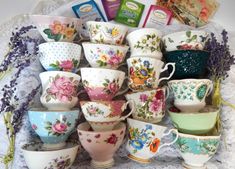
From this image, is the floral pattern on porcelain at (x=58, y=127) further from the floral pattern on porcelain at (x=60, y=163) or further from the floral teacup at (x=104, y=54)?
the floral teacup at (x=104, y=54)

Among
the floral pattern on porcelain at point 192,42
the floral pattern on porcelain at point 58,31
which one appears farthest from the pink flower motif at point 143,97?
the floral pattern on porcelain at point 58,31

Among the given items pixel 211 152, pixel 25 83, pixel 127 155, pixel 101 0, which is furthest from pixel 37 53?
pixel 211 152

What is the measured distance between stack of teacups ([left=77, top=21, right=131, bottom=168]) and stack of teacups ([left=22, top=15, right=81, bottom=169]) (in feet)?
0.14

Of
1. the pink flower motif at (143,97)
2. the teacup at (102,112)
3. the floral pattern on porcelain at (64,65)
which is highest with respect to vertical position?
the floral pattern on porcelain at (64,65)

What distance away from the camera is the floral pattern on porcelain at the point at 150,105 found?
0.86 meters

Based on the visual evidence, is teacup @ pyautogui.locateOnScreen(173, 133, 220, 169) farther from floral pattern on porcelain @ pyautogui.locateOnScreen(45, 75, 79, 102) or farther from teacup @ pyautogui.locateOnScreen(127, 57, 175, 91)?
floral pattern on porcelain @ pyautogui.locateOnScreen(45, 75, 79, 102)

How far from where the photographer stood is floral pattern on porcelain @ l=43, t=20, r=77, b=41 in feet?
2.87

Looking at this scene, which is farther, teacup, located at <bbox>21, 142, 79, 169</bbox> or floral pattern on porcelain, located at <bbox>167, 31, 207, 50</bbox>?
floral pattern on porcelain, located at <bbox>167, 31, 207, 50</bbox>

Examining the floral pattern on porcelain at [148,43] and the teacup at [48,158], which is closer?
the teacup at [48,158]

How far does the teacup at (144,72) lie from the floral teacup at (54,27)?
0.71 feet

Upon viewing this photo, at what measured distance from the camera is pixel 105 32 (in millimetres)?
873

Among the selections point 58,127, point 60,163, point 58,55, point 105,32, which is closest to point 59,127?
point 58,127

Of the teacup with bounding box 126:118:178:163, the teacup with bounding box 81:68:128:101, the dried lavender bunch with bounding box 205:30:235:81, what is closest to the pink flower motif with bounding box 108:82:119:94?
the teacup with bounding box 81:68:128:101

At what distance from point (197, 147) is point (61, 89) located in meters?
0.44
